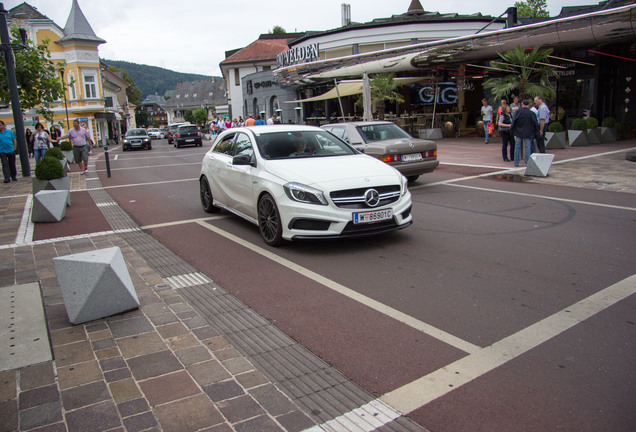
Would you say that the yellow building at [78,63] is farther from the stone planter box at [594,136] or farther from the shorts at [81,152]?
the stone planter box at [594,136]

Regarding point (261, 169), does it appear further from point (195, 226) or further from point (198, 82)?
point (198, 82)

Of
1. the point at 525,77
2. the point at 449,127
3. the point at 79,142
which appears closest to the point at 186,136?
the point at 79,142

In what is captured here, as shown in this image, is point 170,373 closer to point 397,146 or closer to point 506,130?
point 397,146

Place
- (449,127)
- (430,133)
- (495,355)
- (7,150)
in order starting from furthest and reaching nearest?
(449,127) → (430,133) → (7,150) → (495,355)

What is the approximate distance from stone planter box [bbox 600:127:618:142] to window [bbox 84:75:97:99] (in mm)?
49828

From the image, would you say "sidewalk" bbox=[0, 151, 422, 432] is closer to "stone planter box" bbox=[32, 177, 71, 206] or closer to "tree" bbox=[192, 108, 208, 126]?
"stone planter box" bbox=[32, 177, 71, 206]

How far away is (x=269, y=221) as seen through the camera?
680cm

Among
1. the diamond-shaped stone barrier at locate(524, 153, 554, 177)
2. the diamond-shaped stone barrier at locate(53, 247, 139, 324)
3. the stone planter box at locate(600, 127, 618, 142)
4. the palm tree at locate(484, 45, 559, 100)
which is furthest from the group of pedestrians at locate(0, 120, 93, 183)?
the stone planter box at locate(600, 127, 618, 142)

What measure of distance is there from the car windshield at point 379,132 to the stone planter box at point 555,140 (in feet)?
28.0

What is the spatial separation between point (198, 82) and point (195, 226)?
14132cm

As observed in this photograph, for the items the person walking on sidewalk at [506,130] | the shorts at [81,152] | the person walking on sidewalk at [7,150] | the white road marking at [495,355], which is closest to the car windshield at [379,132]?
the person walking on sidewalk at [506,130]

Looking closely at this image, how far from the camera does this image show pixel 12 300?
504 cm

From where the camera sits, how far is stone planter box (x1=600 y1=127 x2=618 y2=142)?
1905 centimetres

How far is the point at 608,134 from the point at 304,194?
1728cm
